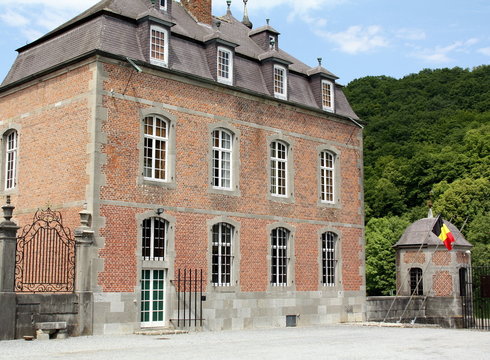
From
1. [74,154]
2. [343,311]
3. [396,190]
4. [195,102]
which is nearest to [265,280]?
[343,311]

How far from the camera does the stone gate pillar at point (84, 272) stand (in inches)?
632

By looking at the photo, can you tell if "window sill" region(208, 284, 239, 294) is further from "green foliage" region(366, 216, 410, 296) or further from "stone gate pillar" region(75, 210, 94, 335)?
"green foliage" region(366, 216, 410, 296)

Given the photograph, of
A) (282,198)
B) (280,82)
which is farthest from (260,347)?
(280,82)

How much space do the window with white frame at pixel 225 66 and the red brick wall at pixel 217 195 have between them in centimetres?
50

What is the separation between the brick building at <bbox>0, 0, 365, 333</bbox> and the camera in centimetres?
1758

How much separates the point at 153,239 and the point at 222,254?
2.67 m

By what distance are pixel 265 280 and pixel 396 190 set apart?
32.1 meters

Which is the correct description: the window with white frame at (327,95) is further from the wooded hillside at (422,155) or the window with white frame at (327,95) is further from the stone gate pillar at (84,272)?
the wooded hillside at (422,155)

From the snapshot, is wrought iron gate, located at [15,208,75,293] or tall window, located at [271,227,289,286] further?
tall window, located at [271,227,289,286]

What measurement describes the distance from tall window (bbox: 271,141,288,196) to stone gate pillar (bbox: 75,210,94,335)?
7395mm

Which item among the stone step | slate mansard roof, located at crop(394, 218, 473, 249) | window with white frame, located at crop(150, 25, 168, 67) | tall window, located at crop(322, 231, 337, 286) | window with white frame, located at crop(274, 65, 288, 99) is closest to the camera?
the stone step

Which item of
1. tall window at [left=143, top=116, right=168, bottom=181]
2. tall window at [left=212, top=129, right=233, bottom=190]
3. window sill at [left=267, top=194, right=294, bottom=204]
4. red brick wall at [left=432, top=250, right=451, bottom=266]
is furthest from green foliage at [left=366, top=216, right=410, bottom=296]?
tall window at [left=143, top=116, right=168, bottom=181]

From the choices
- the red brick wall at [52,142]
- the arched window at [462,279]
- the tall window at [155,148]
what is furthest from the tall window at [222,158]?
the arched window at [462,279]

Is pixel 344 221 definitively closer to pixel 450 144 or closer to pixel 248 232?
pixel 248 232
